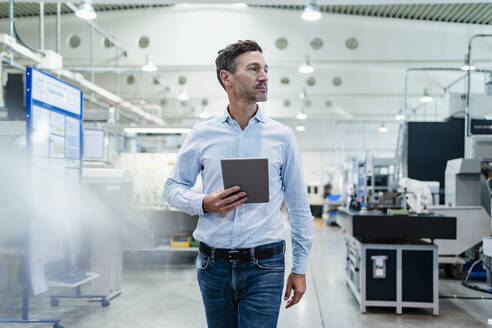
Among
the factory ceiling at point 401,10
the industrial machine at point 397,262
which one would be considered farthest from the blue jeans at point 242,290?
the factory ceiling at point 401,10

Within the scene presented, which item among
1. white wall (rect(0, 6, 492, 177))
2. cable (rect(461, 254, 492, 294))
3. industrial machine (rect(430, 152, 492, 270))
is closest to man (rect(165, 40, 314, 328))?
industrial machine (rect(430, 152, 492, 270))

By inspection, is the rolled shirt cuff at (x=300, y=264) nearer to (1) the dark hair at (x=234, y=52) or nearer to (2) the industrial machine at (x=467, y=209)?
(1) the dark hair at (x=234, y=52)

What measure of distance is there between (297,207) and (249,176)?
29cm

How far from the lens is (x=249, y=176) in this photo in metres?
1.56

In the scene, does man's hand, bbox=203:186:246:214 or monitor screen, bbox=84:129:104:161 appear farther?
monitor screen, bbox=84:129:104:161

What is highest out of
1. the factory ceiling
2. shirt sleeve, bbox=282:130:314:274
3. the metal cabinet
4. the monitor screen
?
the factory ceiling

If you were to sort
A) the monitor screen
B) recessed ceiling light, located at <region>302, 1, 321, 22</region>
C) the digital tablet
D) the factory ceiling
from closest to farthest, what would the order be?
the digital tablet → the monitor screen → recessed ceiling light, located at <region>302, 1, 321, 22</region> → the factory ceiling

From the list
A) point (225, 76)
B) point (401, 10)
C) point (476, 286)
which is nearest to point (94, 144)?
point (225, 76)

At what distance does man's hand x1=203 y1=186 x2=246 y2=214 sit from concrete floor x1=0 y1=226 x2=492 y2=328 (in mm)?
2982

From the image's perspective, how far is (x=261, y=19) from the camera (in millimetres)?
12859

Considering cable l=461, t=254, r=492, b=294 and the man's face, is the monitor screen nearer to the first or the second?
the man's face

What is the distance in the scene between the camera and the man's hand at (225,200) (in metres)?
1.56

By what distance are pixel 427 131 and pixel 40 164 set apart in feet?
22.2

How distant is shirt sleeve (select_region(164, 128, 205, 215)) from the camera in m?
1.71
